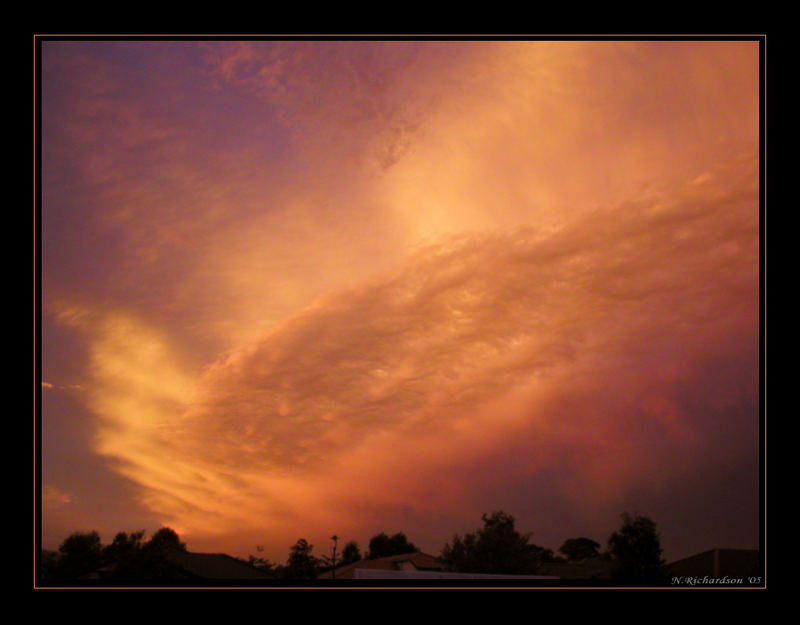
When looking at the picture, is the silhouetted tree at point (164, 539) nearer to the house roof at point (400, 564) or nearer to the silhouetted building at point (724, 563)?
the house roof at point (400, 564)

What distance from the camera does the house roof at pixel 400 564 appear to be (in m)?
47.8

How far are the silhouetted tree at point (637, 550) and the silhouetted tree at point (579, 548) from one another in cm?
1947

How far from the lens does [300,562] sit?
41.7 meters

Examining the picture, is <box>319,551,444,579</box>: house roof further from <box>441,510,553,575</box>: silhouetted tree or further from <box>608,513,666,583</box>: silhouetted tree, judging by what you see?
<box>608,513,666,583</box>: silhouetted tree

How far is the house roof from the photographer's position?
47781 millimetres

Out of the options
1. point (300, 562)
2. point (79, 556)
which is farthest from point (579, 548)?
point (79, 556)

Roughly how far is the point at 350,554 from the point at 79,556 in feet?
73.9

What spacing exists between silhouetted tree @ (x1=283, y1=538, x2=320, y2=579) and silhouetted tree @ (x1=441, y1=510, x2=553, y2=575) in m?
8.58

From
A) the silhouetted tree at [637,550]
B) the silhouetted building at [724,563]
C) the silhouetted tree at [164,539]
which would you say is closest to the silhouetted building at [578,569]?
the silhouetted tree at [637,550]

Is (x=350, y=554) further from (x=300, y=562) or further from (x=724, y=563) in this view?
(x=724, y=563)

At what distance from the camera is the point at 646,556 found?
3888cm

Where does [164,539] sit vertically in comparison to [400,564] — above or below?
above
